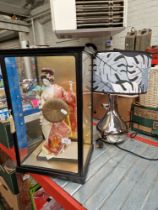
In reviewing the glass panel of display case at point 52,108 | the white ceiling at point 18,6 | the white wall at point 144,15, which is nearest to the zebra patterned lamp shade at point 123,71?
the glass panel of display case at point 52,108

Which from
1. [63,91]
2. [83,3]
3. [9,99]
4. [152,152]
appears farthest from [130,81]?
[83,3]

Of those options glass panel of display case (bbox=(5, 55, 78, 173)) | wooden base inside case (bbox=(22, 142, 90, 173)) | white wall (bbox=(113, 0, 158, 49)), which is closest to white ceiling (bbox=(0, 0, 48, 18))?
white wall (bbox=(113, 0, 158, 49))

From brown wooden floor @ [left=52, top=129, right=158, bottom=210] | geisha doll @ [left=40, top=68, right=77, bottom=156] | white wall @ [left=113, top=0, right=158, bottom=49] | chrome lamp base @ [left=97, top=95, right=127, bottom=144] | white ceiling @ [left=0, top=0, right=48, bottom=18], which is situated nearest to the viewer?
brown wooden floor @ [left=52, top=129, right=158, bottom=210]

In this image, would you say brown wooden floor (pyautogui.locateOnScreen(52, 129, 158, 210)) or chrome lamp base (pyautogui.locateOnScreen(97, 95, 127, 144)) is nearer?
brown wooden floor (pyautogui.locateOnScreen(52, 129, 158, 210))

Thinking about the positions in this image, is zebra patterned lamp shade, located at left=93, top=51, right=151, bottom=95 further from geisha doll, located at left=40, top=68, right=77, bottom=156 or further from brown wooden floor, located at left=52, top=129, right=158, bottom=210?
brown wooden floor, located at left=52, top=129, right=158, bottom=210

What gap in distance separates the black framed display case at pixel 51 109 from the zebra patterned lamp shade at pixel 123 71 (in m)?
0.08

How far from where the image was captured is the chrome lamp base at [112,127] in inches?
32.1

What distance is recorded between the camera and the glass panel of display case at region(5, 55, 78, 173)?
0.62m

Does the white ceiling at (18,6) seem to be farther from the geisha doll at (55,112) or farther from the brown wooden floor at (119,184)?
the brown wooden floor at (119,184)

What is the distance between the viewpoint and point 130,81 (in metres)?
0.64

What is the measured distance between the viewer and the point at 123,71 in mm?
632

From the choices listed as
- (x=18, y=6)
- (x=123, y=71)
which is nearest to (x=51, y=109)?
(x=123, y=71)

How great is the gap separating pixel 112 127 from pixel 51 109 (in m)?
0.39

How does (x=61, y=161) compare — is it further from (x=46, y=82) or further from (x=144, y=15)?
(x=144, y=15)
